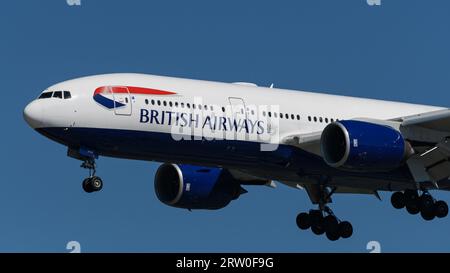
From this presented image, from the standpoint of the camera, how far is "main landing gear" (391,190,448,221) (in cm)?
4619

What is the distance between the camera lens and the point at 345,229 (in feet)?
159

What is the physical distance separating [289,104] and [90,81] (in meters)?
7.92

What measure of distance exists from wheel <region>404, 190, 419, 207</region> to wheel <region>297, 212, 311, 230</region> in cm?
438

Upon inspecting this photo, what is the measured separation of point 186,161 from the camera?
4369cm

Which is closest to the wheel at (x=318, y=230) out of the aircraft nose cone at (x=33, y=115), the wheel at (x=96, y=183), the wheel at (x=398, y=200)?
the wheel at (x=398, y=200)

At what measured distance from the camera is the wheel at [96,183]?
1649 inches

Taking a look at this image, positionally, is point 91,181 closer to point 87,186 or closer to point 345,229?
point 87,186

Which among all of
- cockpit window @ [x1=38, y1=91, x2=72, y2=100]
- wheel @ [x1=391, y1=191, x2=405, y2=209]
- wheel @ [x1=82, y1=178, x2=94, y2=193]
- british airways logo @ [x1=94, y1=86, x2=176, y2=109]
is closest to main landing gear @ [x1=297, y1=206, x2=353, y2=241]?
wheel @ [x1=391, y1=191, x2=405, y2=209]

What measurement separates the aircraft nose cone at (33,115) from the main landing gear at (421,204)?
1495 cm

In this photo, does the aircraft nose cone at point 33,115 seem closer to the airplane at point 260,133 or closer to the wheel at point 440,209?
the airplane at point 260,133

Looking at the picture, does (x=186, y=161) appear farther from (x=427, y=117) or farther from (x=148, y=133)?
(x=427, y=117)

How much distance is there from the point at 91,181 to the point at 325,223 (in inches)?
444
